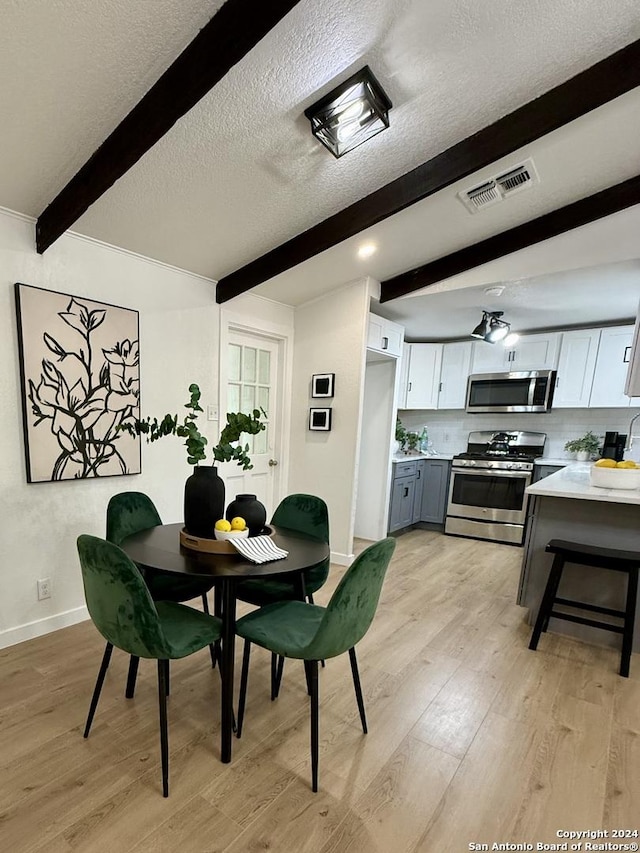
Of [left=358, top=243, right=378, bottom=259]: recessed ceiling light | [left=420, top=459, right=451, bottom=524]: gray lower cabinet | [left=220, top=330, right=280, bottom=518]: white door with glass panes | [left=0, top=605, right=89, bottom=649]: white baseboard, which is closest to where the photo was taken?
[left=0, top=605, right=89, bottom=649]: white baseboard

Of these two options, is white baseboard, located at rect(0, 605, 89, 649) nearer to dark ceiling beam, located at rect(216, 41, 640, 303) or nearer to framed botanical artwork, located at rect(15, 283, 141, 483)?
framed botanical artwork, located at rect(15, 283, 141, 483)

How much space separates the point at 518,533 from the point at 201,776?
12.4 feet

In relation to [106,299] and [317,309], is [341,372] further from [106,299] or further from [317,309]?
[106,299]

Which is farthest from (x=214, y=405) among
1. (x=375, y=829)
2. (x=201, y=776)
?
(x=375, y=829)

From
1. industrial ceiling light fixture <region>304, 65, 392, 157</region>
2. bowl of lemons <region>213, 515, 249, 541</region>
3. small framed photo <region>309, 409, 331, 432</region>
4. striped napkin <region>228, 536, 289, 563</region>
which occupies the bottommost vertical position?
striped napkin <region>228, 536, 289, 563</region>

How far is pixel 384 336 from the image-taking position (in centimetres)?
380

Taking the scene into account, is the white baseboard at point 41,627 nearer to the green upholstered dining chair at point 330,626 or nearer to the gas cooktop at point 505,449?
the green upholstered dining chair at point 330,626

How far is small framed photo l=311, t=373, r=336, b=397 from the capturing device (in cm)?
352

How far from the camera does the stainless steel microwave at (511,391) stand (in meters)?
4.24

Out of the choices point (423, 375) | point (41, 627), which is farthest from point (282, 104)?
point (423, 375)

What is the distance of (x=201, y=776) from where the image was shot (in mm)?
1429

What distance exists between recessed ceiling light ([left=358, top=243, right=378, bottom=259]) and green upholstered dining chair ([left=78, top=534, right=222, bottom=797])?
2.53 meters

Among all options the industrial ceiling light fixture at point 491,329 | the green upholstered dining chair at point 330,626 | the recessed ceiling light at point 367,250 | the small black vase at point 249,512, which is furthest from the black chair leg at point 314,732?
the industrial ceiling light fixture at point 491,329

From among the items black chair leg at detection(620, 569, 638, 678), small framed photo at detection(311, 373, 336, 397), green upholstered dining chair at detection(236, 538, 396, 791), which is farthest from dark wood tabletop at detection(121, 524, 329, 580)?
small framed photo at detection(311, 373, 336, 397)
